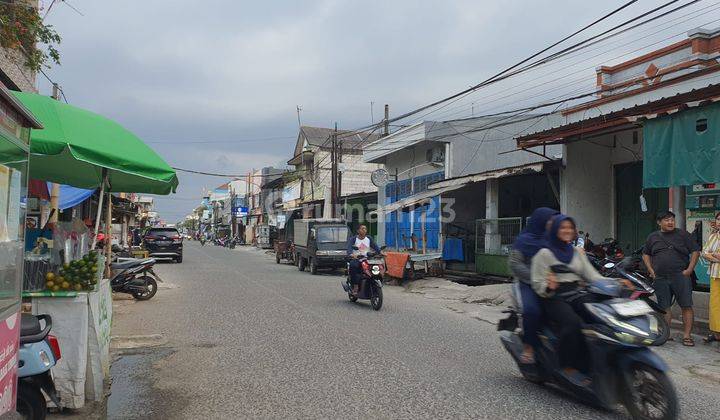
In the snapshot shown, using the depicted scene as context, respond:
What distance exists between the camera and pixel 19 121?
349 cm

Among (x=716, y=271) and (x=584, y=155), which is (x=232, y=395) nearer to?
(x=716, y=271)

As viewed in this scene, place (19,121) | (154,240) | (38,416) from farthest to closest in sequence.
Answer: (154,240), (38,416), (19,121)

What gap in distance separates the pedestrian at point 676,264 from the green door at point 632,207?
605 cm

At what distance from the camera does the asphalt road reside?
4941 millimetres

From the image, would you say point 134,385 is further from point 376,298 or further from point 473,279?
point 473,279

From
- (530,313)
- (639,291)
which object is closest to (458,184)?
(639,291)

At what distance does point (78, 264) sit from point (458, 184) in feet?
45.9

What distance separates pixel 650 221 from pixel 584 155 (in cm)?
231

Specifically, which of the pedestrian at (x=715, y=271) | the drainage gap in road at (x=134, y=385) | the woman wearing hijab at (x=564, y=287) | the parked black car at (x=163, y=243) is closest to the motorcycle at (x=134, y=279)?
the drainage gap in road at (x=134, y=385)

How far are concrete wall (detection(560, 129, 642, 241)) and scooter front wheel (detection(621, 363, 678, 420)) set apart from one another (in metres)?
10.7

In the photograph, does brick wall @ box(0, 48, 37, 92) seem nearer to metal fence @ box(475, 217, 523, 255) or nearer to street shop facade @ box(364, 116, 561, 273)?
street shop facade @ box(364, 116, 561, 273)

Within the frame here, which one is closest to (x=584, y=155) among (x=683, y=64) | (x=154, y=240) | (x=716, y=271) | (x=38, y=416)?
(x=683, y=64)

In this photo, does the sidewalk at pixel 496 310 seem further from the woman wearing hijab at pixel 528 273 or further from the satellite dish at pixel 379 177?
the satellite dish at pixel 379 177

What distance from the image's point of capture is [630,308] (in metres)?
4.50
